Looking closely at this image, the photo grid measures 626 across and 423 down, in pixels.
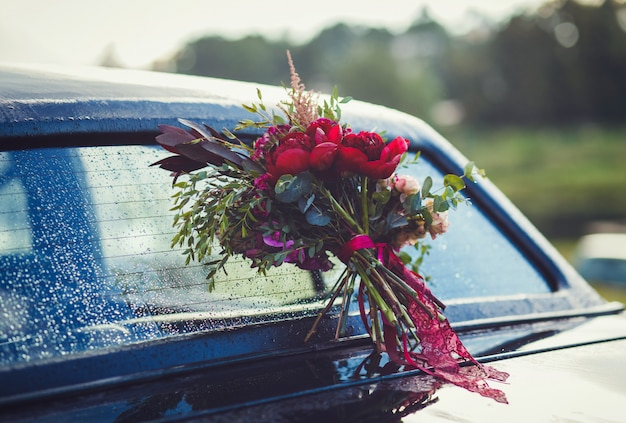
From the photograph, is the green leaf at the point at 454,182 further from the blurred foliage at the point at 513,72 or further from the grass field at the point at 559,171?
the blurred foliage at the point at 513,72

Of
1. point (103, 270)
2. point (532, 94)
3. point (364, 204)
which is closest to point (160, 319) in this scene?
point (103, 270)

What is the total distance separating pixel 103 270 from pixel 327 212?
524 millimetres

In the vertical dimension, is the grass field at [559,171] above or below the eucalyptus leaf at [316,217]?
above

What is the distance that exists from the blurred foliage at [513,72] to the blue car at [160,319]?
5516cm

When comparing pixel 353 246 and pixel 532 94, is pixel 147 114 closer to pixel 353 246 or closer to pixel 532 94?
pixel 353 246

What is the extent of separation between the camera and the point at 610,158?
50.3m

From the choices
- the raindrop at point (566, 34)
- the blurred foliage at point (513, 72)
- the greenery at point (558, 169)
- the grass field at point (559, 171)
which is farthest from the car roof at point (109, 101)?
the raindrop at point (566, 34)

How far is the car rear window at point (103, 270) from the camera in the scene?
154 cm

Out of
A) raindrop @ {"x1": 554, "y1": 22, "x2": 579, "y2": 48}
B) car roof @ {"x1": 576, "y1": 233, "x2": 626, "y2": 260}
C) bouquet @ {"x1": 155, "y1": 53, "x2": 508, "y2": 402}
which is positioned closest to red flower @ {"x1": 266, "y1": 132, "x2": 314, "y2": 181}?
bouquet @ {"x1": 155, "y1": 53, "x2": 508, "y2": 402}

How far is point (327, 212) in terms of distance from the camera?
1866 mm

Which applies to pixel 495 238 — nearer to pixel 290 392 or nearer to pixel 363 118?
pixel 363 118

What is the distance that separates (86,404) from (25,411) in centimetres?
10

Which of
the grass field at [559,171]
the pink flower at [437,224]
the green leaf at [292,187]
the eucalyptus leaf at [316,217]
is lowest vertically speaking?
the eucalyptus leaf at [316,217]

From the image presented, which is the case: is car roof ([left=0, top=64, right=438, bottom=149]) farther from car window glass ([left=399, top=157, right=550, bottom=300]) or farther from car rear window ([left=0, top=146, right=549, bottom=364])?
car window glass ([left=399, top=157, right=550, bottom=300])
